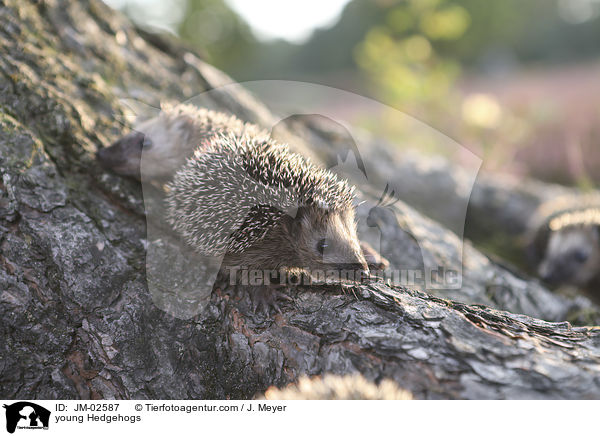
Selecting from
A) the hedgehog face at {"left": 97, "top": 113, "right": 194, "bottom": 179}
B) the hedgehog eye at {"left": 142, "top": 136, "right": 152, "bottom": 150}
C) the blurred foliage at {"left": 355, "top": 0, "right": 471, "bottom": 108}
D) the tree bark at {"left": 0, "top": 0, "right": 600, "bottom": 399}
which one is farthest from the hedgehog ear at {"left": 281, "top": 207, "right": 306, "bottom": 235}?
the blurred foliage at {"left": 355, "top": 0, "right": 471, "bottom": 108}

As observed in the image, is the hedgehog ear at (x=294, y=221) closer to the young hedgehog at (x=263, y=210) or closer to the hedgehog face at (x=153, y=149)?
the young hedgehog at (x=263, y=210)

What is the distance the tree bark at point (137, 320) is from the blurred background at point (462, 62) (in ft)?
12.8

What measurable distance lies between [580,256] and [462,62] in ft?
96.5

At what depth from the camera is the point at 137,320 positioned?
3289mm

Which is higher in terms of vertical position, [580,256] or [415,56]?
[415,56]

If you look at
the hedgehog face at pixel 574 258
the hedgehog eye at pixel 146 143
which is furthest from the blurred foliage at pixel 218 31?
the hedgehog face at pixel 574 258

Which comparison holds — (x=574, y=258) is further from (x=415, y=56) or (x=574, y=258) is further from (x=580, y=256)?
(x=415, y=56)

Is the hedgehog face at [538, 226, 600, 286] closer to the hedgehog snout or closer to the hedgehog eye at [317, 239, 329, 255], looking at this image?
the hedgehog eye at [317, 239, 329, 255]

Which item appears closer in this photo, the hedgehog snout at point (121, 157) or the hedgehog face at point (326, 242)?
the hedgehog face at point (326, 242)

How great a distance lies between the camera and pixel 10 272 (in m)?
3.23
